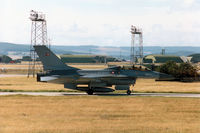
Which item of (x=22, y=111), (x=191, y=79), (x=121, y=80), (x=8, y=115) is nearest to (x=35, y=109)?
(x=22, y=111)

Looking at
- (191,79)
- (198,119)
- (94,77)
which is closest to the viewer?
(198,119)

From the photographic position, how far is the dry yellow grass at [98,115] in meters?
16.8

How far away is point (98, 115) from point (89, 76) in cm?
1187

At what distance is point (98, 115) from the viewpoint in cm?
2044

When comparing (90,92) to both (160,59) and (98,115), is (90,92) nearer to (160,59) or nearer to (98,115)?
(98,115)

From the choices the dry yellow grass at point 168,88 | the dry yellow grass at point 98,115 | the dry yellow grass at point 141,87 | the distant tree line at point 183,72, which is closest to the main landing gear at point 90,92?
the dry yellow grass at point 98,115

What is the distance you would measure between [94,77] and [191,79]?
89.5ft

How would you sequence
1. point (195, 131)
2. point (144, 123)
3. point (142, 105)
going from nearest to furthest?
point (195, 131) → point (144, 123) → point (142, 105)

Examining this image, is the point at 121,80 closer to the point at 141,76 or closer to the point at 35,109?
the point at 141,76

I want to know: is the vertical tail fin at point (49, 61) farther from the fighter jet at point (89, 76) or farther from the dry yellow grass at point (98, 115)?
the dry yellow grass at point (98, 115)

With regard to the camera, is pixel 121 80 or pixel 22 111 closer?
pixel 22 111

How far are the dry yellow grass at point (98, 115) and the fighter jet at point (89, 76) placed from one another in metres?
4.71

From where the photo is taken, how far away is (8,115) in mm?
20125

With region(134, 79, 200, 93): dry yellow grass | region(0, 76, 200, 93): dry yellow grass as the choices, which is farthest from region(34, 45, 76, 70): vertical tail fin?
region(134, 79, 200, 93): dry yellow grass
